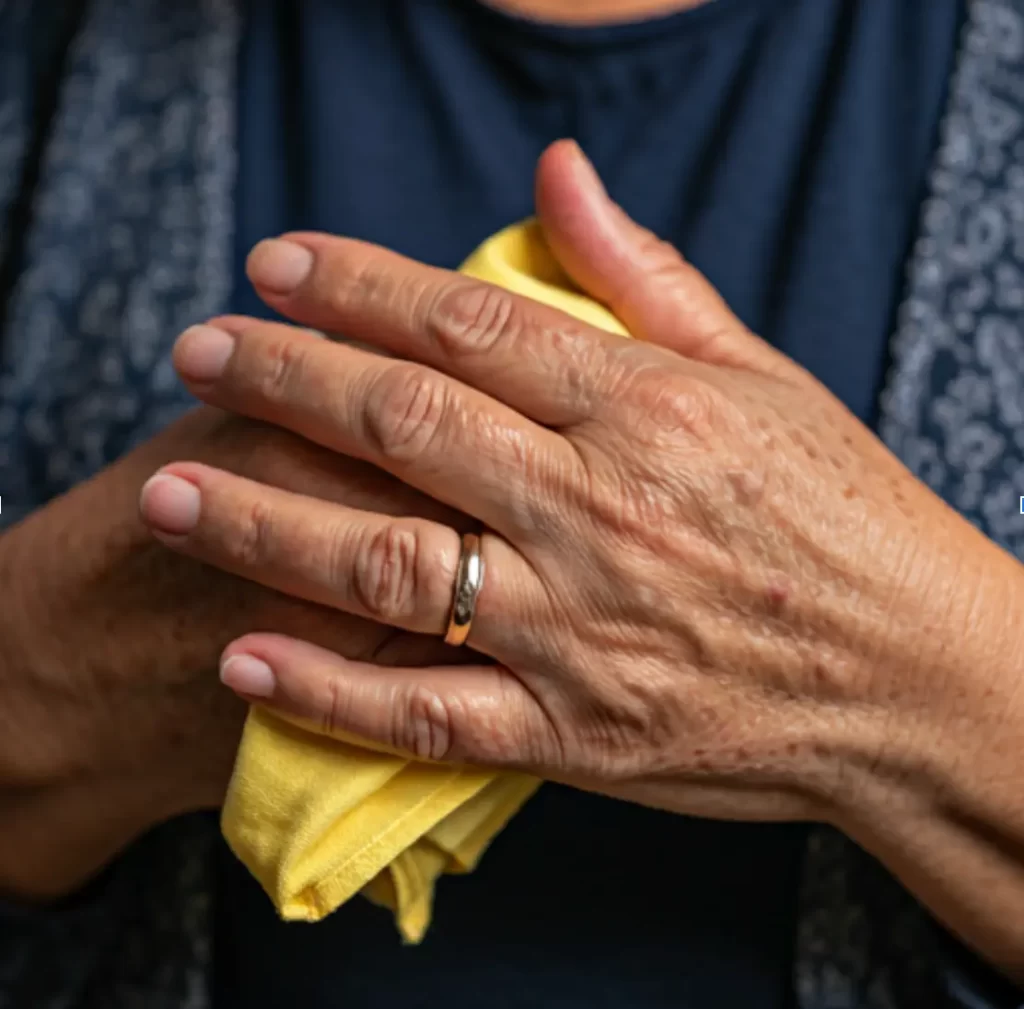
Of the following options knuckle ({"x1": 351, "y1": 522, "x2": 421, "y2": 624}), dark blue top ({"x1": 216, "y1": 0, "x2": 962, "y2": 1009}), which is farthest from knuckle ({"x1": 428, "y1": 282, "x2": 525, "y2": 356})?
dark blue top ({"x1": 216, "y1": 0, "x2": 962, "y2": 1009})

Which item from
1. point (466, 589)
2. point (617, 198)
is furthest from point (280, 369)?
point (617, 198)

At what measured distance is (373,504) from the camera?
23.0 inches

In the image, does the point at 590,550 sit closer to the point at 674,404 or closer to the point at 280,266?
the point at 674,404

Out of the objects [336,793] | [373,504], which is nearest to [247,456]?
[373,504]

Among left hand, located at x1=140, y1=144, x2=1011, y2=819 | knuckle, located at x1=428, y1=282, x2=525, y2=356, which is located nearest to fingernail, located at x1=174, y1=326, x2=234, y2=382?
left hand, located at x1=140, y1=144, x2=1011, y2=819

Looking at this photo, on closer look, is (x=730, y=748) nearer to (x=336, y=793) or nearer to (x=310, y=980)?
(x=336, y=793)

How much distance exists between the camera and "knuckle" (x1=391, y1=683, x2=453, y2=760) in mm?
536

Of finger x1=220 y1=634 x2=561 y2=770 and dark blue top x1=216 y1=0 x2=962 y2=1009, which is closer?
finger x1=220 y1=634 x2=561 y2=770

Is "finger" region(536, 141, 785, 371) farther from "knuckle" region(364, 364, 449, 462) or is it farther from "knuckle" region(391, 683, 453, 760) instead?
"knuckle" region(391, 683, 453, 760)

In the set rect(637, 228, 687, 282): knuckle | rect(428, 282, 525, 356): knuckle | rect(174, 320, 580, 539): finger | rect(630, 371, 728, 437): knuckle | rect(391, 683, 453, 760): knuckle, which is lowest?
rect(391, 683, 453, 760): knuckle

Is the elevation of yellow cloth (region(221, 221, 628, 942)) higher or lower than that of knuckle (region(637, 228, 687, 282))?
lower

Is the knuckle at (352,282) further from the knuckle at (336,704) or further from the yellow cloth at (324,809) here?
the knuckle at (336,704)

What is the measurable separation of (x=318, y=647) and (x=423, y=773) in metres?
0.09

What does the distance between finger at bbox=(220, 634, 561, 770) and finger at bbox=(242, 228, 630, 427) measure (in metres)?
0.15
